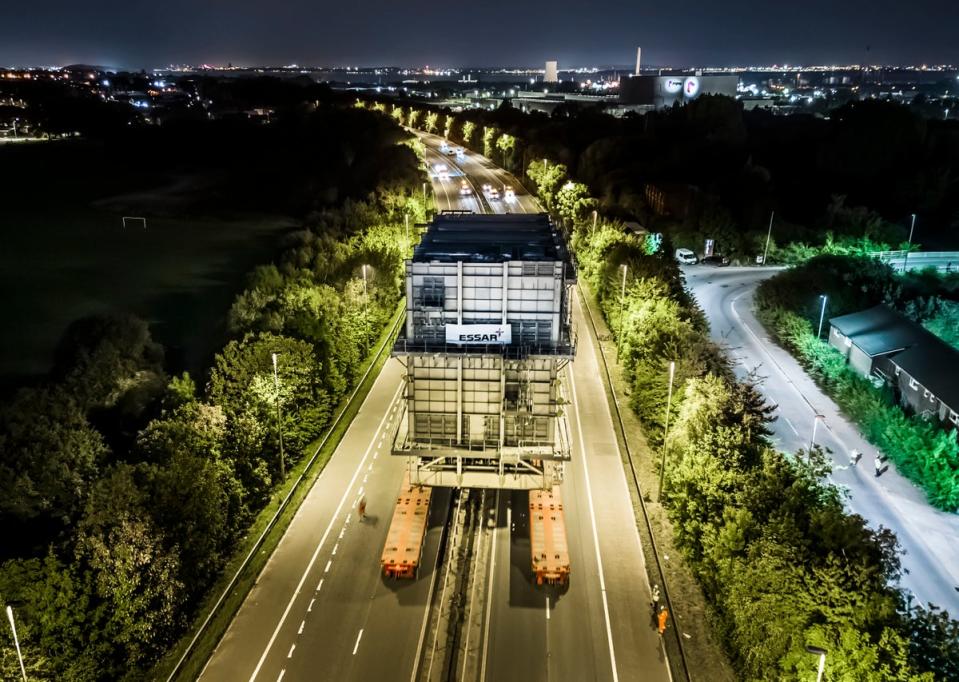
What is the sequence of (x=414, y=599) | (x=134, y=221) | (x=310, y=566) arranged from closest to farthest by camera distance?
(x=414, y=599), (x=310, y=566), (x=134, y=221)

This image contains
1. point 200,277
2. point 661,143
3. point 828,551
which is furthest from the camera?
point 661,143

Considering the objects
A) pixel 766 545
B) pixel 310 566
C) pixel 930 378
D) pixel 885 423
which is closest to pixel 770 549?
pixel 766 545

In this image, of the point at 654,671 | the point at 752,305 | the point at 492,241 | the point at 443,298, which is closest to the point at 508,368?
the point at 443,298

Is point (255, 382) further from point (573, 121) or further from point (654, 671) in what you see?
point (573, 121)

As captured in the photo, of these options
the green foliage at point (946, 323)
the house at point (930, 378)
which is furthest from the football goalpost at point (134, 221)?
the green foliage at point (946, 323)

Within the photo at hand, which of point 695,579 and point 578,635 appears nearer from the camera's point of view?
point 578,635

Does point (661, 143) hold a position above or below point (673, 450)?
above

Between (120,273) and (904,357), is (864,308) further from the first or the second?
(120,273)
